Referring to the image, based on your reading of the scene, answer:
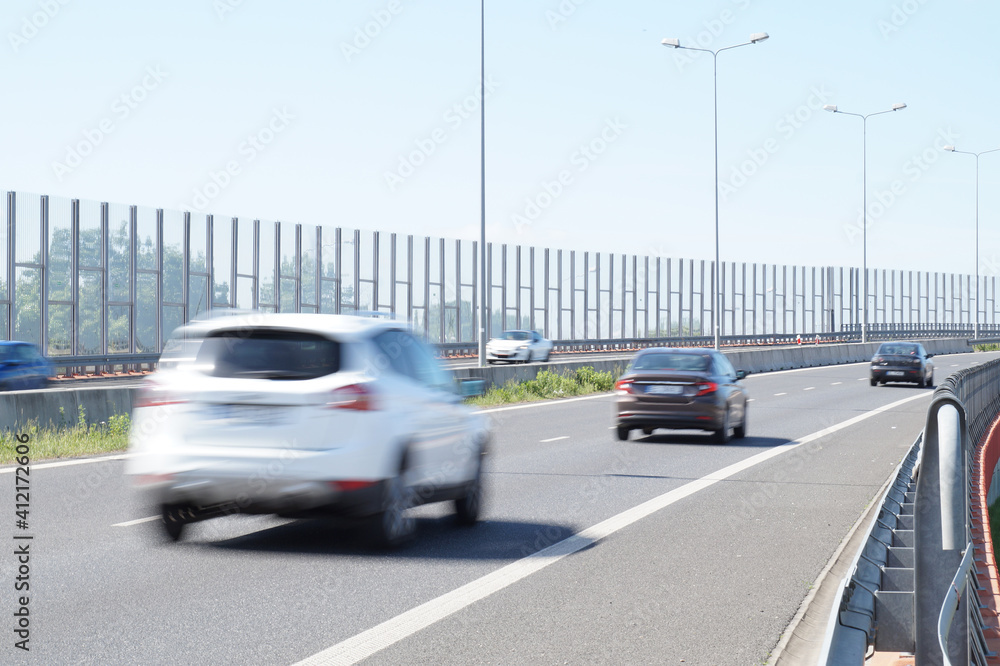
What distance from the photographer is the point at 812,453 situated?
16.4 m

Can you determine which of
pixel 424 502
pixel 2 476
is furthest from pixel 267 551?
pixel 2 476

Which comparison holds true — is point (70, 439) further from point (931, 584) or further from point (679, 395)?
point (931, 584)

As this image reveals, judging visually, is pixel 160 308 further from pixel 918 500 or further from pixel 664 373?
pixel 918 500

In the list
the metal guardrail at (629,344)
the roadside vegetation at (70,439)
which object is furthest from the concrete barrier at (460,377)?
the metal guardrail at (629,344)

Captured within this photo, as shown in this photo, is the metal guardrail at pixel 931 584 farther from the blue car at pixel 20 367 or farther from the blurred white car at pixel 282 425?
the blue car at pixel 20 367

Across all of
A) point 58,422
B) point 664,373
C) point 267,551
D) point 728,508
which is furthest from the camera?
point 664,373

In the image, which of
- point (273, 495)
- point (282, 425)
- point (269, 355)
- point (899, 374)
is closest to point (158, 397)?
point (269, 355)

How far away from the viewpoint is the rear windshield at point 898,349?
123 feet

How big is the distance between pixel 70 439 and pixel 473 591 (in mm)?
10249

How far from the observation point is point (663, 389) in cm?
1762

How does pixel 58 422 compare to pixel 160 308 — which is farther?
pixel 160 308

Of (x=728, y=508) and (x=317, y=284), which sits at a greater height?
(x=317, y=284)

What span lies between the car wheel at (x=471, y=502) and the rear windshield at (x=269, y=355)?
Result: 78.1 inches

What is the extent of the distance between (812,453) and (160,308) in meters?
28.0
